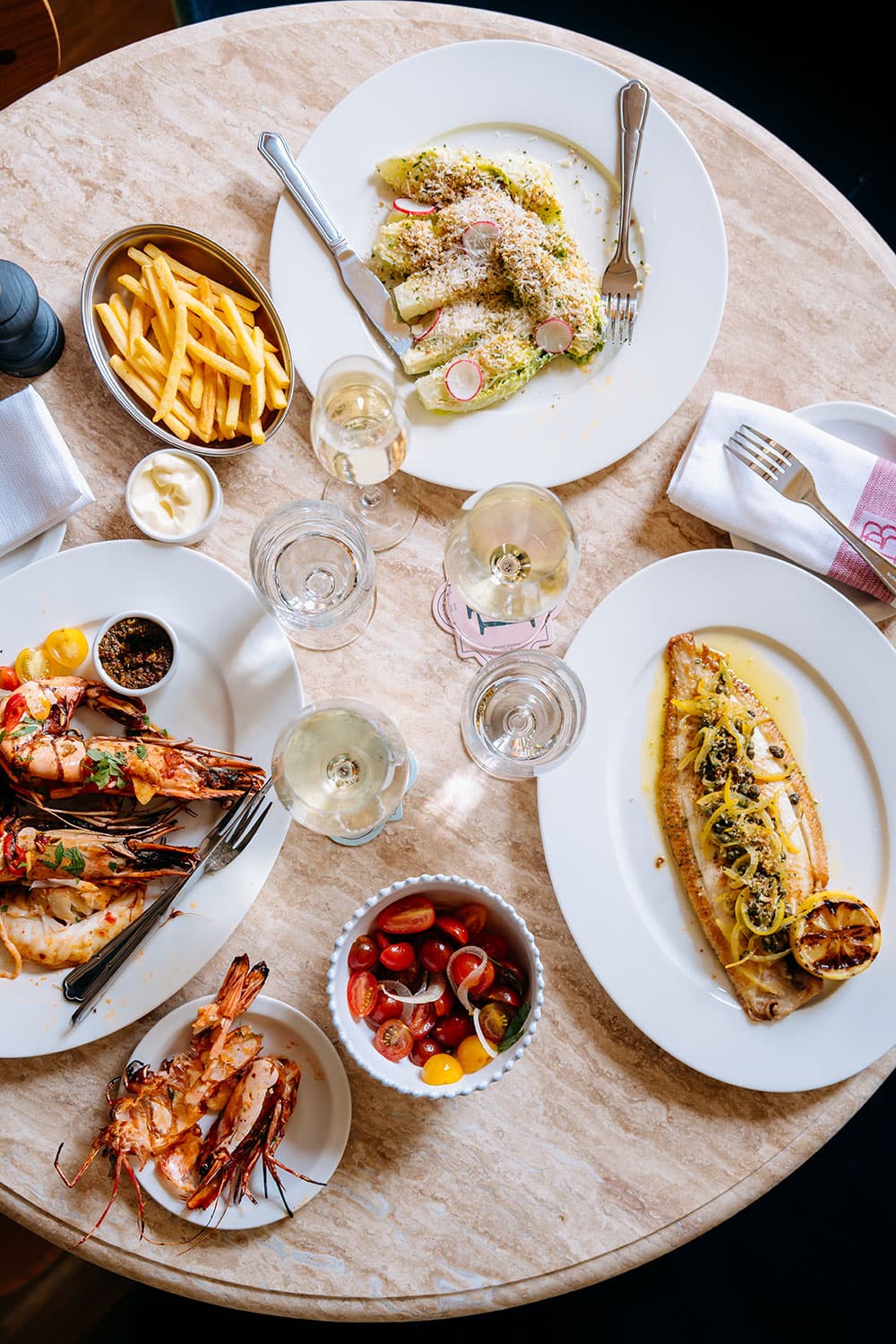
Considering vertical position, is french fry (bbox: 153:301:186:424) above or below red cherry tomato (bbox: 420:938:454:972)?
above

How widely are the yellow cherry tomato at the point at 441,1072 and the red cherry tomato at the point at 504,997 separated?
0.48 ft

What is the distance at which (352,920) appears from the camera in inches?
75.2

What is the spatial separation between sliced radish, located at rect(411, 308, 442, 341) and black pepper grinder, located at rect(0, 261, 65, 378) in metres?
0.83

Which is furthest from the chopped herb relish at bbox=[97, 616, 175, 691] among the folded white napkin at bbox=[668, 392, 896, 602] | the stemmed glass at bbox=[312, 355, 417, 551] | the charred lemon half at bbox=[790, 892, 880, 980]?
the charred lemon half at bbox=[790, 892, 880, 980]

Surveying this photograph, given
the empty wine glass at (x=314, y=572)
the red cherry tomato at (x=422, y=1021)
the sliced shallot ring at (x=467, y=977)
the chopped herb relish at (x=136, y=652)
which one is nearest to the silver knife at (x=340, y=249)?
the empty wine glass at (x=314, y=572)

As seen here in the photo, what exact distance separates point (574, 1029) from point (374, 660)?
3.14ft

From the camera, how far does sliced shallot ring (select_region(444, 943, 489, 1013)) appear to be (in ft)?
6.51

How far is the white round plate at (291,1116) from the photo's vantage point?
2012 millimetres

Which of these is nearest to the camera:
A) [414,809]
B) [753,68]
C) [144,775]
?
[144,775]

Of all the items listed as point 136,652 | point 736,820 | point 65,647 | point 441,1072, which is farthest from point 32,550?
point 736,820

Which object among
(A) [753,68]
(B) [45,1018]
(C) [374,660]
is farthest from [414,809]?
→ (A) [753,68]

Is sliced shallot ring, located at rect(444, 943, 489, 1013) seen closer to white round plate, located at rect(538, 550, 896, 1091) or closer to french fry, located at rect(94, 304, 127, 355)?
white round plate, located at rect(538, 550, 896, 1091)

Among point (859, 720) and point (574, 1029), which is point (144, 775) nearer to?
point (574, 1029)

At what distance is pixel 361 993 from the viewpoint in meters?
1.99
